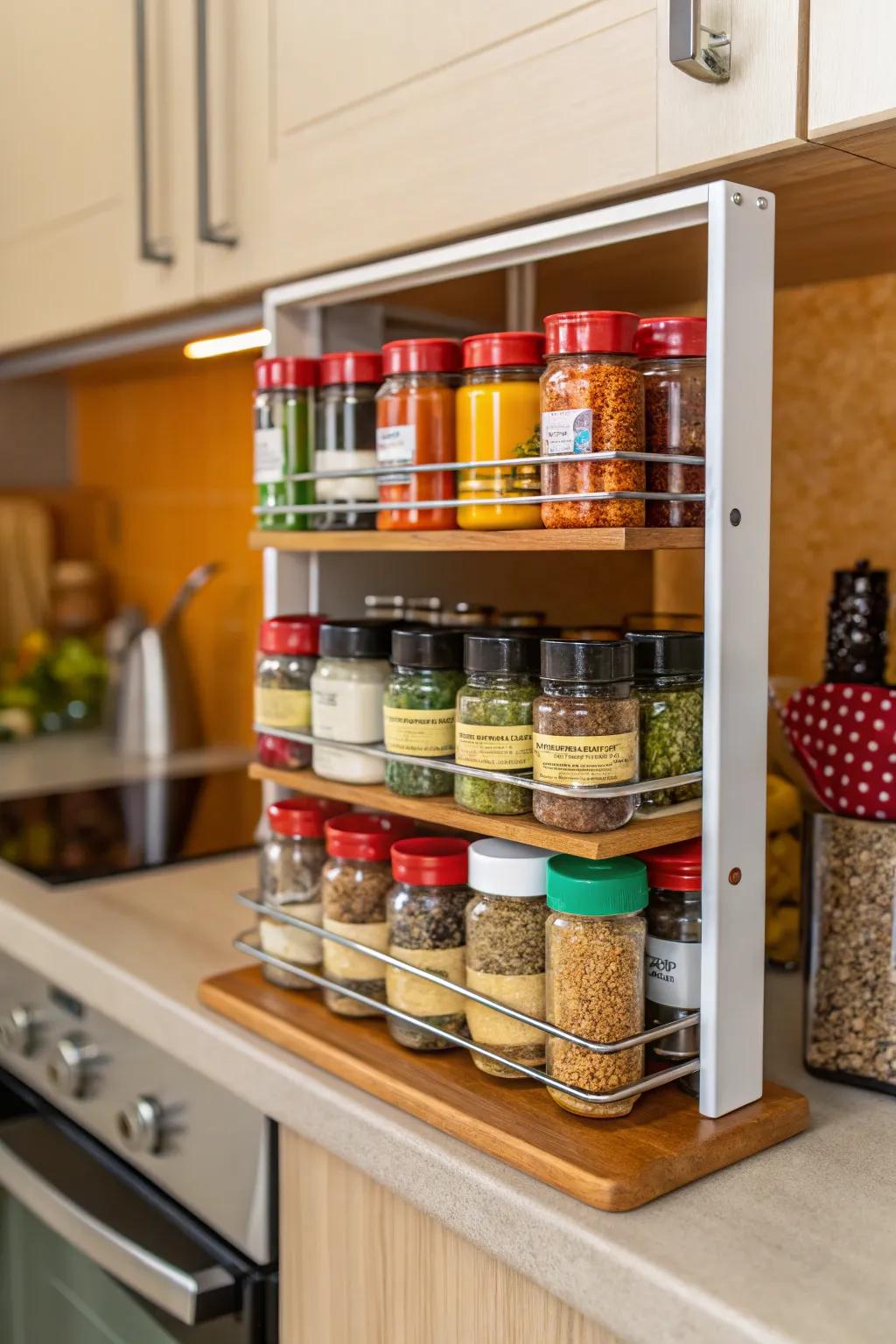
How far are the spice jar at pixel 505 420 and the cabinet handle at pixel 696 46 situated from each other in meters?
0.18

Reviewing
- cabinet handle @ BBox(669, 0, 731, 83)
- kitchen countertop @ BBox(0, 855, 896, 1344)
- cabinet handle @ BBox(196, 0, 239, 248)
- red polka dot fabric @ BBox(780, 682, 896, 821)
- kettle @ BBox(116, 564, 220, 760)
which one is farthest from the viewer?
kettle @ BBox(116, 564, 220, 760)

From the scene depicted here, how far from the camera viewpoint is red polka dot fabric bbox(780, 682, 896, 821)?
85 cm

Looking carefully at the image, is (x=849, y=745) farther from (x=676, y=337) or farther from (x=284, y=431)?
(x=284, y=431)

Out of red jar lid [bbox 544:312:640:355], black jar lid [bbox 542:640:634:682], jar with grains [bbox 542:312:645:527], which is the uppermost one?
red jar lid [bbox 544:312:640:355]

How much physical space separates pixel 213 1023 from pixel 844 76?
0.78m

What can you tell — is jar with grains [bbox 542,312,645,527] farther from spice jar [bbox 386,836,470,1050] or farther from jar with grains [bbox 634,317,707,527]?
spice jar [bbox 386,836,470,1050]

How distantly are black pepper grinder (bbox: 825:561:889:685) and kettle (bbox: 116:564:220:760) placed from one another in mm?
1254

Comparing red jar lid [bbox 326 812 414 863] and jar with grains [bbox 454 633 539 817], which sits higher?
jar with grains [bbox 454 633 539 817]

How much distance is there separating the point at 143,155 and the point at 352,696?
699 millimetres

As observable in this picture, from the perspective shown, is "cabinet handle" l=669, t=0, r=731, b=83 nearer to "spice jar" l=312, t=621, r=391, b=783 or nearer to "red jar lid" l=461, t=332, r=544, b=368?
"red jar lid" l=461, t=332, r=544, b=368

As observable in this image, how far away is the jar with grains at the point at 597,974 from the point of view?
0.76 metres

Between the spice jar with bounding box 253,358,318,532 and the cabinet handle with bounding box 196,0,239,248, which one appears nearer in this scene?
the spice jar with bounding box 253,358,318,532

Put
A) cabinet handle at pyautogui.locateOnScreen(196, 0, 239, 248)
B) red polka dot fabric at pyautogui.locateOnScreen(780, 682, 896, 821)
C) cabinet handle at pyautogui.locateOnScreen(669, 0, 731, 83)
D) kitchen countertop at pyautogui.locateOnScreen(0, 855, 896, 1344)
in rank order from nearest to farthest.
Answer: kitchen countertop at pyautogui.locateOnScreen(0, 855, 896, 1344) < cabinet handle at pyautogui.locateOnScreen(669, 0, 731, 83) < red polka dot fabric at pyautogui.locateOnScreen(780, 682, 896, 821) < cabinet handle at pyautogui.locateOnScreen(196, 0, 239, 248)

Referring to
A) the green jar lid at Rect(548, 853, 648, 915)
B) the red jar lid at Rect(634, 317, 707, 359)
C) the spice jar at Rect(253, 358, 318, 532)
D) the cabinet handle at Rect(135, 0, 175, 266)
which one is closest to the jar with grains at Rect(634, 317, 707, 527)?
the red jar lid at Rect(634, 317, 707, 359)
